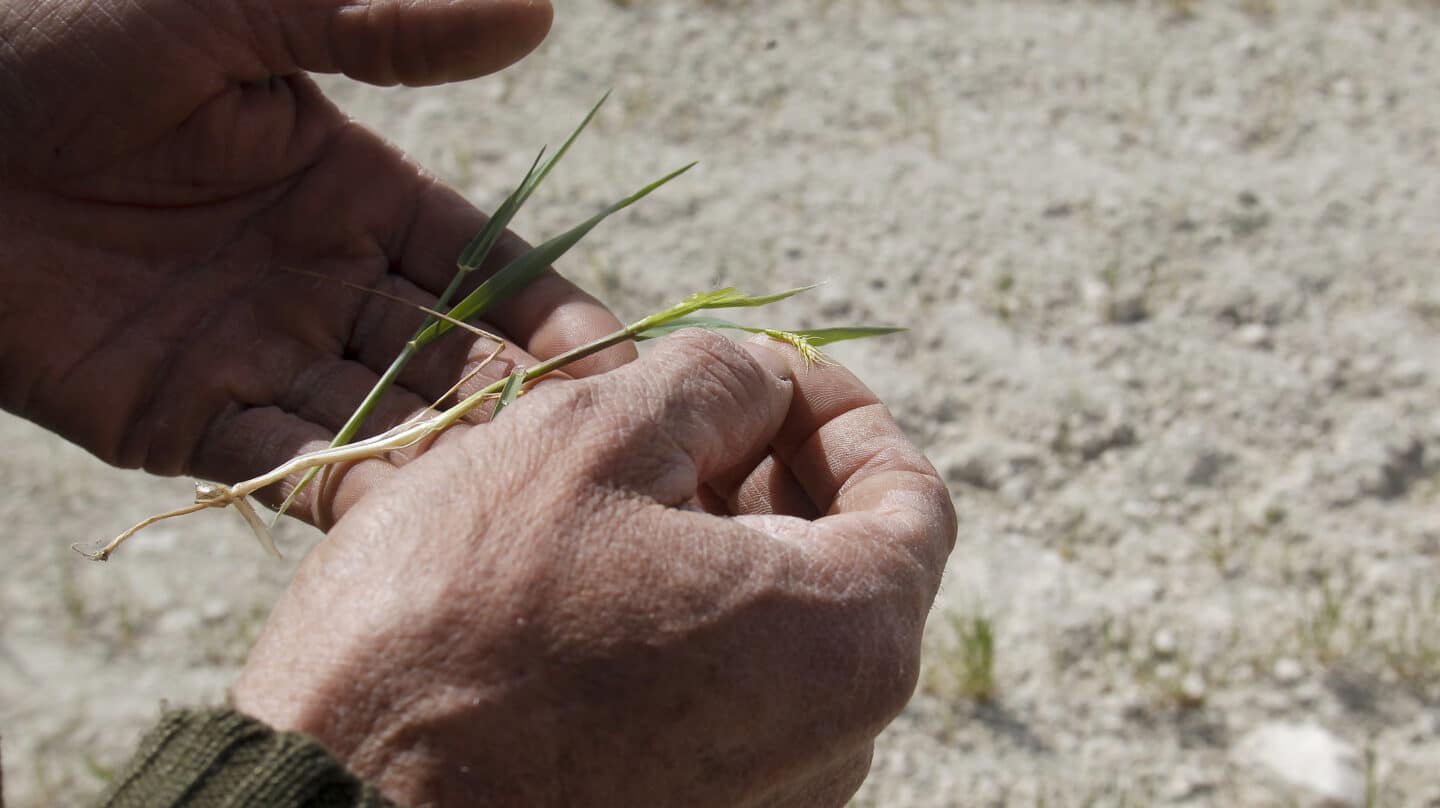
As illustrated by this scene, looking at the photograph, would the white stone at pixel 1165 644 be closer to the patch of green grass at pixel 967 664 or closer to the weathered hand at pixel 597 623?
the patch of green grass at pixel 967 664

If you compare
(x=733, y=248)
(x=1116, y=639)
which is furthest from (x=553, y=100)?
(x=1116, y=639)

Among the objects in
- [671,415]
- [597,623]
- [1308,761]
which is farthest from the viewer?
[1308,761]

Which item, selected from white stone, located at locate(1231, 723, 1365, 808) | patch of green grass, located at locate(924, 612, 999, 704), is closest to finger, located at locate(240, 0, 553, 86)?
patch of green grass, located at locate(924, 612, 999, 704)

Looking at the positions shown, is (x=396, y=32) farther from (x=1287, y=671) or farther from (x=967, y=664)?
(x=1287, y=671)

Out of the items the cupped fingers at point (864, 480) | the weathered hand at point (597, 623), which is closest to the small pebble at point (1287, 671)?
the cupped fingers at point (864, 480)

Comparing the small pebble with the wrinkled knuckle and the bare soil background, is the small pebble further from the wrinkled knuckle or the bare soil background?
the wrinkled knuckle

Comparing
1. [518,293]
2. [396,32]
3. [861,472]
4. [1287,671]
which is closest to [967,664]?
[1287,671]
